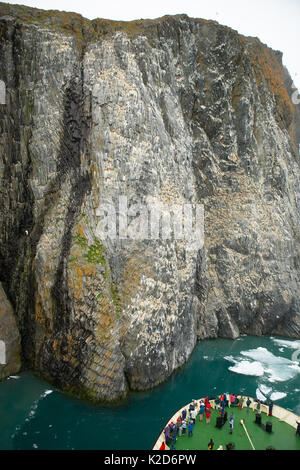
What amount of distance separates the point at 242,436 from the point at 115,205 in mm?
17243

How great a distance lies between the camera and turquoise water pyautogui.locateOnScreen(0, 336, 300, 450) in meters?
18.6

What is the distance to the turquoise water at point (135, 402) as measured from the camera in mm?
18578

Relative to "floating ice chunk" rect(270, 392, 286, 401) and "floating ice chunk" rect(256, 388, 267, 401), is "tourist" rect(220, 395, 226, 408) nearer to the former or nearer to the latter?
"floating ice chunk" rect(256, 388, 267, 401)

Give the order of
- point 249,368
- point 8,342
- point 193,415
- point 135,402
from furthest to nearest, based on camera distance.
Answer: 1. point 249,368
2. point 8,342
3. point 135,402
4. point 193,415

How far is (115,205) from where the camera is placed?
25047 mm

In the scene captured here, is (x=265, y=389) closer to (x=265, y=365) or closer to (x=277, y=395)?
(x=277, y=395)

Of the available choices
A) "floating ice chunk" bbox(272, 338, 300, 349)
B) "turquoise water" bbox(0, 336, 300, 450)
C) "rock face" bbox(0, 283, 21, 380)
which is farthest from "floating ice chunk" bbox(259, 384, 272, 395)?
"rock face" bbox(0, 283, 21, 380)

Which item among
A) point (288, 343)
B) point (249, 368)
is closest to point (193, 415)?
point (249, 368)

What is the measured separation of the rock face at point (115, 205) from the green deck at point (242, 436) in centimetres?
640

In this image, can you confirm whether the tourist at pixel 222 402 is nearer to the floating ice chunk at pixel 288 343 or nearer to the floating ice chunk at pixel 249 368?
the floating ice chunk at pixel 249 368

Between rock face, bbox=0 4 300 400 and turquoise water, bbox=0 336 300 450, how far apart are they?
1.23m

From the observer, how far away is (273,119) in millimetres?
43625
